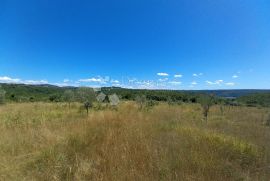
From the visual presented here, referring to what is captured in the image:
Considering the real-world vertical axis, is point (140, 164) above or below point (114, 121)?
below

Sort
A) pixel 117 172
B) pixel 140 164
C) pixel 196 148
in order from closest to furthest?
1. pixel 117 172
2. pixel 140 164
3. pixel 196 148

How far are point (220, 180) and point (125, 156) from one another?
4.76 feet

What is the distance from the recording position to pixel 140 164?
13.5ft

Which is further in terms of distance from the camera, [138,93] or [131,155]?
[138,93]

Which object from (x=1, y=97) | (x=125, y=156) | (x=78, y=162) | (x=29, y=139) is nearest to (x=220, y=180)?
(x=125, y=156)

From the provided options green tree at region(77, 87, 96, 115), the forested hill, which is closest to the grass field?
green tree at region(77, 87, 96, 115)

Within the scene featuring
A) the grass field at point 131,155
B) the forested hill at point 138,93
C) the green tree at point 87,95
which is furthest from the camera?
the forested hill at point 138,93

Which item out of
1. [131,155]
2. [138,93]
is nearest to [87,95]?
[131,155]

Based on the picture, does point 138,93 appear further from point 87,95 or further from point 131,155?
point 131,155

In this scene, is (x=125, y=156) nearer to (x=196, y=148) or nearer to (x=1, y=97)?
(x=196, y=148)

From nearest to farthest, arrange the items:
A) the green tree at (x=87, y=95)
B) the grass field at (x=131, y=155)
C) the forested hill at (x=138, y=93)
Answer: the grass field at (x=131, y=155)
the green tree at (x=87, y=95)
the forested hill at (x=138, y=93)

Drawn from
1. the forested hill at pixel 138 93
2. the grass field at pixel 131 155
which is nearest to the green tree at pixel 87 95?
the forested hill at pixel 138 93

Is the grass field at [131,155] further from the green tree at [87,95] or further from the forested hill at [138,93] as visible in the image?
the forested hill at [138,93]

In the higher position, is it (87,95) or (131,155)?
(87,95)
